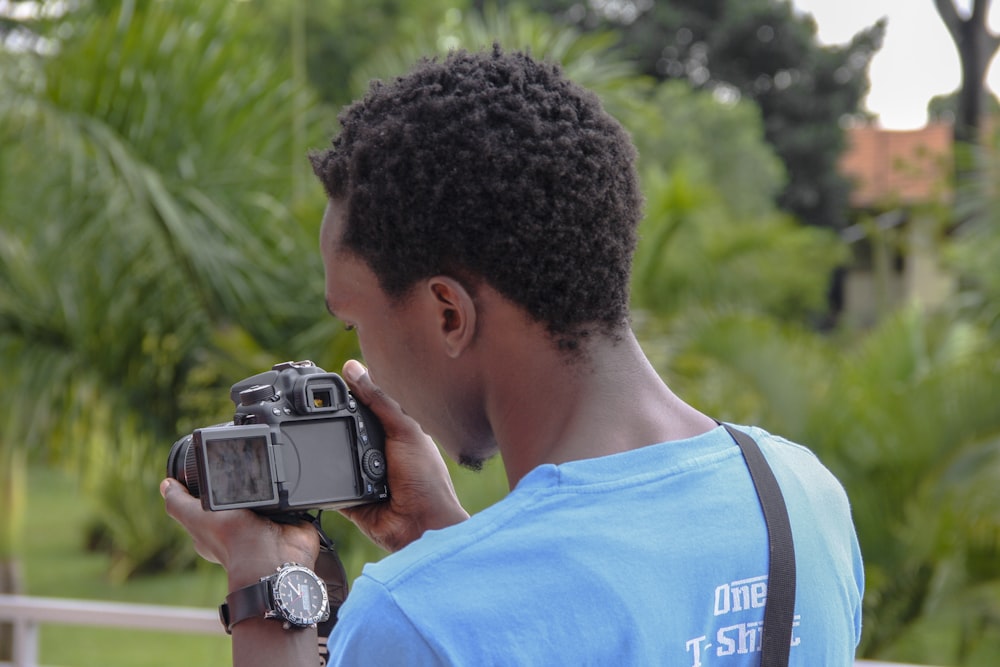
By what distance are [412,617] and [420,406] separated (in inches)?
12.8

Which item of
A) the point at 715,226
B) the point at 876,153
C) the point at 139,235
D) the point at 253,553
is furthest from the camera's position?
the point at 876,153

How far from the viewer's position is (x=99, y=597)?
12414mm

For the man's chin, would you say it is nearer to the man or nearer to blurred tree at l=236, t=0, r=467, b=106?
the man

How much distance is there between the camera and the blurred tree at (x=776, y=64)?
2338 cm

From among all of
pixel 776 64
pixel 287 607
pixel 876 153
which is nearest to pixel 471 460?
pixel 287 607

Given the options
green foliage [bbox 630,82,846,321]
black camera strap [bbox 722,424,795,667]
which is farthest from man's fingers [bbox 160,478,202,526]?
green foliage [bbox 630,82,846,321]

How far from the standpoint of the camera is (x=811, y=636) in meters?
1.13

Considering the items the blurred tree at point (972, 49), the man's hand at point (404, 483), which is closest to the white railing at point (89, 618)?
the man's hand at point (404, 483)

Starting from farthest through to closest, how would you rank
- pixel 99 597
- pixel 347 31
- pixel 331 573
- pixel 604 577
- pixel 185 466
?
pixel 347 31, pixel 99 597, pixel 331 573, pixel 185 466, pixel 604 577

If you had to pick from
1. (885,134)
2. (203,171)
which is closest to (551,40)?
(203,171)

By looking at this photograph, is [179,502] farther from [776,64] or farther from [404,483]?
[776,64]

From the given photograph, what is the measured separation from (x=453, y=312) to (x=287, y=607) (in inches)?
13.7

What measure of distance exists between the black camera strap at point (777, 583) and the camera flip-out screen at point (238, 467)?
1.74 ft

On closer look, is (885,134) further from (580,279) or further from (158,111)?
(580,279)
